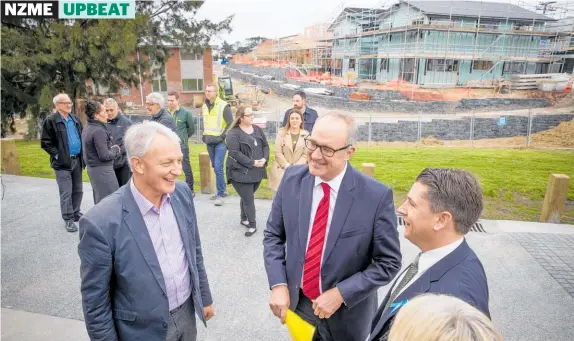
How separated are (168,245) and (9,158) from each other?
9.01 meters

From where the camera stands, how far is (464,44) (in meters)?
37.6

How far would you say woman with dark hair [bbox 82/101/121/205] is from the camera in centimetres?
488

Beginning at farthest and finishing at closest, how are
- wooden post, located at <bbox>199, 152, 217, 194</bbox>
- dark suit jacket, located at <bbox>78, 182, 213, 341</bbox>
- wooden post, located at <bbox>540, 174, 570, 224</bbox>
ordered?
wooden post, located at <bbox>199, 152, 217, 194</bbox>, wooden post, located at <bbox>540, 174, 570, 224</bbox>, dark suit jacket, located at <bbox>78, 182, 213, 341</bbox>

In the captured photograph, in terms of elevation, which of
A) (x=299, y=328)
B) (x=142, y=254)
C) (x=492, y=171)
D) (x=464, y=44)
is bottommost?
(x=492, y=171)

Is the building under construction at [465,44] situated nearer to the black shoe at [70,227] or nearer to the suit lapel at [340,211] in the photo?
the black shoe at [70,227]

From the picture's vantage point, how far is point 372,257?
7.86 ft

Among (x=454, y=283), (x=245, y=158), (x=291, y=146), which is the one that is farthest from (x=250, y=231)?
(x=454, y=283)

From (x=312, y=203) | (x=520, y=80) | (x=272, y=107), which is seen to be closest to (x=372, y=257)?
(x=312, y=203)

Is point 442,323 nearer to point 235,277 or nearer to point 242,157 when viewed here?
point 235,277

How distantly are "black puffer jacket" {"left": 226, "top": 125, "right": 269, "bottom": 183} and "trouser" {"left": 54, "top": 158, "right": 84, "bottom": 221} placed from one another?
8.31ft

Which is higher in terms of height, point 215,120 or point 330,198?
point 215,120

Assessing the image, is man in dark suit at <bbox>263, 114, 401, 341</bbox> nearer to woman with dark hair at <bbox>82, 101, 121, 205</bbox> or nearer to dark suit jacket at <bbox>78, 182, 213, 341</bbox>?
dark suit jacket at <bbox>78, 182, 213, 341</bbox>

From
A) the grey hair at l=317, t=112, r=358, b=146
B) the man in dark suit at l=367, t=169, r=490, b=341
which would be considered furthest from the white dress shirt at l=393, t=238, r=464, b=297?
the grey hair at l=317, t=112, r=358, b=146

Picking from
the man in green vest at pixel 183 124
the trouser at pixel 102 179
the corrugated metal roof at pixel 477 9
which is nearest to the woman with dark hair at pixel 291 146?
the man in green vest at pixel 183 124
